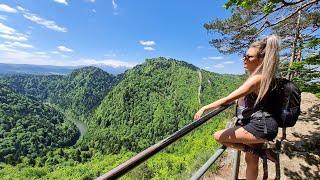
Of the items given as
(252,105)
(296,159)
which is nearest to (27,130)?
(296,159)

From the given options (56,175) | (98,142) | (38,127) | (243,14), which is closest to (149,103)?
(98,142)

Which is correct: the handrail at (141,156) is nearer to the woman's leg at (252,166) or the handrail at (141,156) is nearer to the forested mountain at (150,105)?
the woman's leg at (252,166)

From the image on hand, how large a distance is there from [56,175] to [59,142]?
56.2 meters

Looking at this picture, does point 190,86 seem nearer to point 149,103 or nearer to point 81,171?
point 149,103

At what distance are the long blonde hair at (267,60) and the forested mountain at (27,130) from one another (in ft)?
354

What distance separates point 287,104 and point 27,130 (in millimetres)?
146670

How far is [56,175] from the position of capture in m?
77.2

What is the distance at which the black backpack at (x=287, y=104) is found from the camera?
109 inches

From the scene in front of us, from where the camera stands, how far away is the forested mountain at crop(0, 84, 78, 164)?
113m

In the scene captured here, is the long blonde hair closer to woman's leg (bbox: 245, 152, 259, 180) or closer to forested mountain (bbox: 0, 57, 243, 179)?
woman's leg (bbox: 245, 152, 259, 180)

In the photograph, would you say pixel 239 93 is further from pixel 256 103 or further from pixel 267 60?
pixel 267 60

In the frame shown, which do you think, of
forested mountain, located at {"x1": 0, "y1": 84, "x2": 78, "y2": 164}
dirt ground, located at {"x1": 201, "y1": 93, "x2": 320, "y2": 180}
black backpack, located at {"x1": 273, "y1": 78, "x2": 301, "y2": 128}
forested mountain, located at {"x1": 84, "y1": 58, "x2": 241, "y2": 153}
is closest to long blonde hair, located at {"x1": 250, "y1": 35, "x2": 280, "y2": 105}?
black backpack, located at {"x1": 273, "y1": 78, "x2": 301, "y2": 128}

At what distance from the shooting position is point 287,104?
109 inches

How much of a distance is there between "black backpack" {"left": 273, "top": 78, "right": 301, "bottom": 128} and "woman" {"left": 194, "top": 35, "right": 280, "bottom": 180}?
2.2 inches
